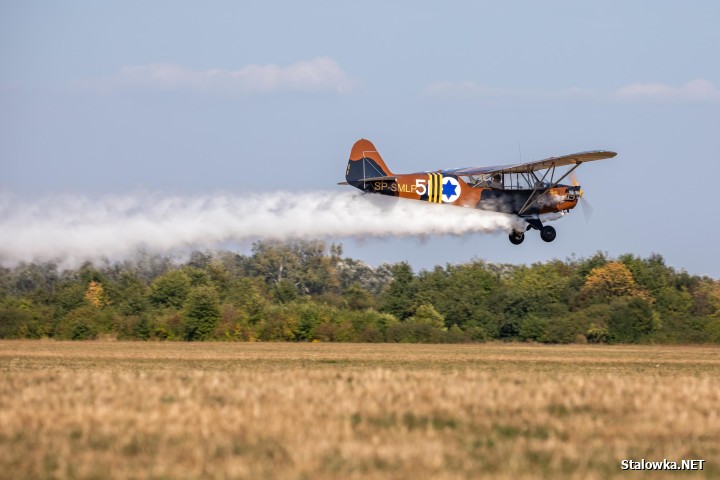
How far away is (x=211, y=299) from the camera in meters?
60.5

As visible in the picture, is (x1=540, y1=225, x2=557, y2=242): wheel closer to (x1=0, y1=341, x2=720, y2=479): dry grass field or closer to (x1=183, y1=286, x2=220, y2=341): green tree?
(x1=0, y1=341, x2=720, y2=479): dry grass field

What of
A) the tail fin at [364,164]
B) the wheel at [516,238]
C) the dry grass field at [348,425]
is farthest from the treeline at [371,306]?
the dry grass field at [348,425]

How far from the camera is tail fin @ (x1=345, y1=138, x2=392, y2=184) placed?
38844 mm

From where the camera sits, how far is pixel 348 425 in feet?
52.0

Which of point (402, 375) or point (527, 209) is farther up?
point (527, 209)

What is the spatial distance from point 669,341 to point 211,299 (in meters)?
26.4

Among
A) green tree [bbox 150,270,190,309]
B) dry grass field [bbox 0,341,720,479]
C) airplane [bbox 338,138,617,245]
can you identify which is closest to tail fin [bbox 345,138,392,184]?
airplane [bbox 338,138,617,245]

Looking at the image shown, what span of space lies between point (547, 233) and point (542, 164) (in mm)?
2609

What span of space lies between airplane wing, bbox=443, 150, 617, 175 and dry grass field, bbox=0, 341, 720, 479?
17.7 metres

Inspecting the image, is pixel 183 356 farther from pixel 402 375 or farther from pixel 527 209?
pixel 402 375

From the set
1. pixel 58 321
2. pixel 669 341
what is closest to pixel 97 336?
pixel 58 321

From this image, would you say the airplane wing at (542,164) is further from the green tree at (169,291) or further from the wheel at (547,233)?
the green tree at (169,291)

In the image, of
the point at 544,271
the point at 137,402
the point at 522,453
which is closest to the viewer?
the point at 522,453

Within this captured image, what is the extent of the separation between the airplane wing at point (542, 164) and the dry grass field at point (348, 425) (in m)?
17.7
